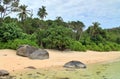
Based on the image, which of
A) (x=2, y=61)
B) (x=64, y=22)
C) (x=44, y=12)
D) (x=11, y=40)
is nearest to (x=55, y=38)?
(x=11, y=40)

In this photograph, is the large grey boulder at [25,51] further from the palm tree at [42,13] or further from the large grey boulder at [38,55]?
the palm tree at [42,13]

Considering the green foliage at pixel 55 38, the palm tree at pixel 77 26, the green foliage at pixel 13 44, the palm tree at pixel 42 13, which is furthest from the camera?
the palm tree at pixel 77 26

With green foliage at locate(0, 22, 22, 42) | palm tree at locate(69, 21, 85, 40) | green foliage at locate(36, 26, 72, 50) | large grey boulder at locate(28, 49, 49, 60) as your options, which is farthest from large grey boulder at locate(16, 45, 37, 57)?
palm tree at locate(69, 21, 85, 40)

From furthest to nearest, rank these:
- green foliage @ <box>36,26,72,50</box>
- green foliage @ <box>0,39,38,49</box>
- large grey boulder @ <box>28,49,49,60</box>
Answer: green foliage @ <box>36,26,72,50</box> < green foliage @ <box>0,39,38,49</box> < large grey boulder @ <box>28,49,49,60</box>

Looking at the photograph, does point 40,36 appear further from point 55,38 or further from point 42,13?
point 42,13

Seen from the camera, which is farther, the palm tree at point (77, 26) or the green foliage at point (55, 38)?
the palm tree at point (77, 26)

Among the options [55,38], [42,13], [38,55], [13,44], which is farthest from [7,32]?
[42,13]

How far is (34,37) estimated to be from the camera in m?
44.9

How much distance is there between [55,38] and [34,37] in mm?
3268

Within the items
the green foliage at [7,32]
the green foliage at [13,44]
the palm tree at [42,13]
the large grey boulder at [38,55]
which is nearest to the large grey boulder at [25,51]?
the large grey boulder at [38,55]

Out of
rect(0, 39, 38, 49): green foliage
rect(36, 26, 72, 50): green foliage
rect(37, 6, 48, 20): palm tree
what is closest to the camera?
rect(0, 39, 38, 49): green foliage

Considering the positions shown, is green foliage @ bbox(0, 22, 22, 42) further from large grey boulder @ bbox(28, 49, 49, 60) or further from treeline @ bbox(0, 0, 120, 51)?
large grey boulder @ bbox(28, 49, 49, 60)

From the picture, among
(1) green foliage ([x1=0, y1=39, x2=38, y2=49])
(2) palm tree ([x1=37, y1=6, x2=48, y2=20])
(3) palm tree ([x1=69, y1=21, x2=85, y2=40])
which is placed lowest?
(1) green foliage ([x1=0, y1=39, x2=38, y2=49])

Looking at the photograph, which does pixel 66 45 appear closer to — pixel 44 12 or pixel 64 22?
pixel 44 12
